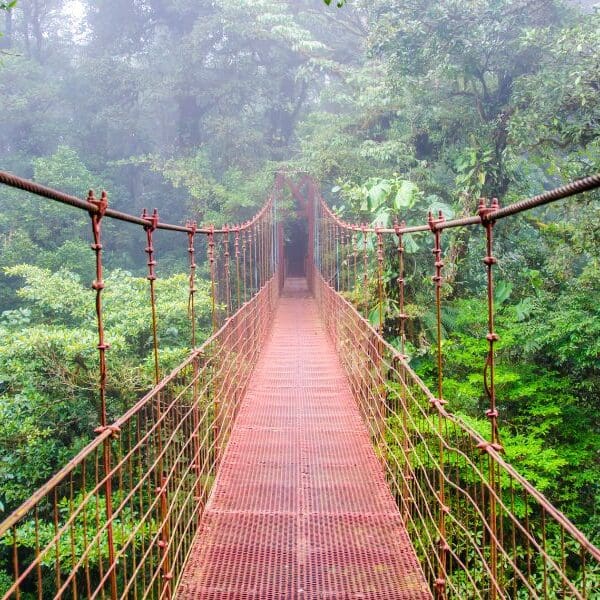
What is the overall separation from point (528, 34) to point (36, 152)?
11325mm

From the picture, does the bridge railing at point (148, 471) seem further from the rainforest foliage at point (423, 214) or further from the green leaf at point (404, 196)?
the green leaf at point (404, 196)

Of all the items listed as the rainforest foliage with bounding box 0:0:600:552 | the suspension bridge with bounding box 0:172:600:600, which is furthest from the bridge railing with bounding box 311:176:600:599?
the rainforest foliage with bounding box 0:0:600:552

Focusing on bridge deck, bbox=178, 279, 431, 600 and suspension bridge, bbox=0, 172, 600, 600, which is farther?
A: bridge deck, bbox=178, 279, 431, 600

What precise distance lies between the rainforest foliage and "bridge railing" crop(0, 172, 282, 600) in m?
0.64

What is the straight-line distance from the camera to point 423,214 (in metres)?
6.16

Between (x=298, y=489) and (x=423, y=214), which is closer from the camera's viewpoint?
(x=298, y=489)

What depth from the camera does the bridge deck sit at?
1.80 m

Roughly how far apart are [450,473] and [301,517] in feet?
5.67

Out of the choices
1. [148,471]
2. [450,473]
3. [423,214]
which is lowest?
[450,473]

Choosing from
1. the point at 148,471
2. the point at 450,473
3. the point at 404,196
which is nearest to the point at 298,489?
the point at 148,471

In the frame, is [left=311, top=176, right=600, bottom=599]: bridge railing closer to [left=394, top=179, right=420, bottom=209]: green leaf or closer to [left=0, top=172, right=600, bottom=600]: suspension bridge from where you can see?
[left=0, top=172, right=600, bottom=600]: suspension bridge

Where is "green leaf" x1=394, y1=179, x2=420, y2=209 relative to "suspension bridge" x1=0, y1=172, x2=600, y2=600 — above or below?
above

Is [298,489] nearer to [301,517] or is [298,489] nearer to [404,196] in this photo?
[301,517]

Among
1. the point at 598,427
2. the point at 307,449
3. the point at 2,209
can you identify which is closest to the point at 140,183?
the point at 2,209
